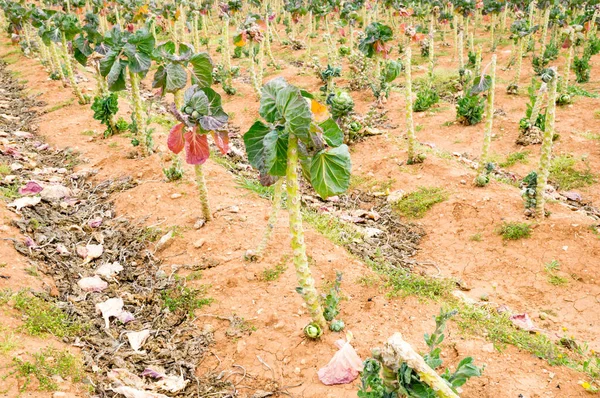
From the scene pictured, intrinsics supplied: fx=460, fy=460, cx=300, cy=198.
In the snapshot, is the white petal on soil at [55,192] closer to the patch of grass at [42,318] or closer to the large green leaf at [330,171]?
the patch of grass at [42,318]


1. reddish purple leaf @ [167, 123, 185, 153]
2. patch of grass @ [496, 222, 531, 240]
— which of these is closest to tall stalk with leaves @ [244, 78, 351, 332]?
reddish purple leaf @ [167, 123, 185, 153]

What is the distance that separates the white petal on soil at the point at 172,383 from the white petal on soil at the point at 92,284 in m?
1.25

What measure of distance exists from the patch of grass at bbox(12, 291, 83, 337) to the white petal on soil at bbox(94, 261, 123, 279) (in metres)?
0.70

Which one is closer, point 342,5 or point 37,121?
point 37,121

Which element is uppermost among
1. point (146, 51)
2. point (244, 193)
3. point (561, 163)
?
point (146, 51)

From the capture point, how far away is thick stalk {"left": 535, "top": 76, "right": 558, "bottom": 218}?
4852mm

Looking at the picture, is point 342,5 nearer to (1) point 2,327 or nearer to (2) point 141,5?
(2) point 141,5

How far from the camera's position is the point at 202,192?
15.1 feet

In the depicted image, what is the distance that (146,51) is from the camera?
5.34 metres

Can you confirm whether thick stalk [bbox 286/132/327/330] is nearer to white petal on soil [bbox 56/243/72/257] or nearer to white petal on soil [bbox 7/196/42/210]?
white petal on soil [bbox 56/243/72/257]

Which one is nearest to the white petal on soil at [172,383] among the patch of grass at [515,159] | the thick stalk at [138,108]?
the thick stalk at [138,108]

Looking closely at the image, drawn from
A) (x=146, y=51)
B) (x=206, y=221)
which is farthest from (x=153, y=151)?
(x=206, y=221)

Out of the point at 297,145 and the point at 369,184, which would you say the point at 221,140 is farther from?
the point at 369,184

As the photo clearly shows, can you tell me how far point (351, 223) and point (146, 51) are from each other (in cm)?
315
